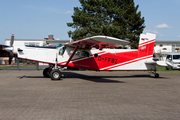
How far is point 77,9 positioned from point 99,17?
405cm

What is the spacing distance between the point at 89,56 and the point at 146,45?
4.95m

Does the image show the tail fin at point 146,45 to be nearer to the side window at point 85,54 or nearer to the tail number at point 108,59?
the tail number at point 108,59

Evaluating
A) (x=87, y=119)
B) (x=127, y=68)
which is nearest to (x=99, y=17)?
(x=127, y=68)

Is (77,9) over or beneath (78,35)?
over

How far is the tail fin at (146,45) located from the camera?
50.3 feet

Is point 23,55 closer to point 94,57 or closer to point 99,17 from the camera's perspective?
point 94,57

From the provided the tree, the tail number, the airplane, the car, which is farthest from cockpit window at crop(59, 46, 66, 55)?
the car

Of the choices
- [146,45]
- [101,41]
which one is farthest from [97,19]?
[101,41]

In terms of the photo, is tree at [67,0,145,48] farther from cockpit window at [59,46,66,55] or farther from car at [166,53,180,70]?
cockpit window at [59,46,66,55]

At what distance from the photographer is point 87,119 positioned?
4.57 m

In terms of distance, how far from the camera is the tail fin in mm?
15319

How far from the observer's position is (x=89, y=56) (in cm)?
1417

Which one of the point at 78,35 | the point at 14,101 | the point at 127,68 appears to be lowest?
the point at 14,101

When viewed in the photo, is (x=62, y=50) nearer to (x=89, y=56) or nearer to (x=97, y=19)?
(x=89, y=56)
